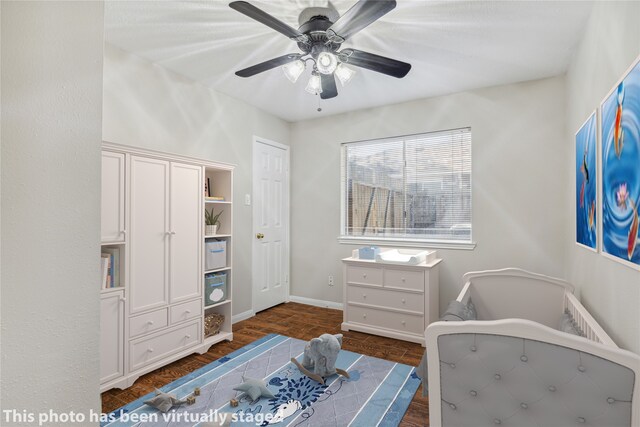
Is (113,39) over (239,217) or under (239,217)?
over

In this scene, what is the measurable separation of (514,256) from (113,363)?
3442 millimetres

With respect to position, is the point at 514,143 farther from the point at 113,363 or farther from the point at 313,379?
the point at 113,363

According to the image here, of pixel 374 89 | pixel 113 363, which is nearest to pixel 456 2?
pixel 374 89

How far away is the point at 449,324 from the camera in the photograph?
1.26m

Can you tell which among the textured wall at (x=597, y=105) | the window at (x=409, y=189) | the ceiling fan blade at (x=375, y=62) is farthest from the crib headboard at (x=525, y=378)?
the window at (x=409, y=189)

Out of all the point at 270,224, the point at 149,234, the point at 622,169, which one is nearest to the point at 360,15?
the point at 622,169

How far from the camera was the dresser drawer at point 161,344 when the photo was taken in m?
2.37

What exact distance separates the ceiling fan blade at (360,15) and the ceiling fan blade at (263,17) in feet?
0.65

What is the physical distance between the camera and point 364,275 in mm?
3371

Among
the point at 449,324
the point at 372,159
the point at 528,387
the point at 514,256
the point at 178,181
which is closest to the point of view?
the point at 528,387

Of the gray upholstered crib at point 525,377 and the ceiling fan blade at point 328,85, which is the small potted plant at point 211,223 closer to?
the ceiling fan blade at point 328,85

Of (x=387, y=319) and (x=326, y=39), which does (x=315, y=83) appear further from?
(x=387, y=319)

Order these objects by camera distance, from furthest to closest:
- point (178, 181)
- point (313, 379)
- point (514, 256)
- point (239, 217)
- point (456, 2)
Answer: point (239, 217), point (514, 256), point (178, 181), point (313, 379), point (456, 2)

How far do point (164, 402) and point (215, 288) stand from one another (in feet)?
3.62
